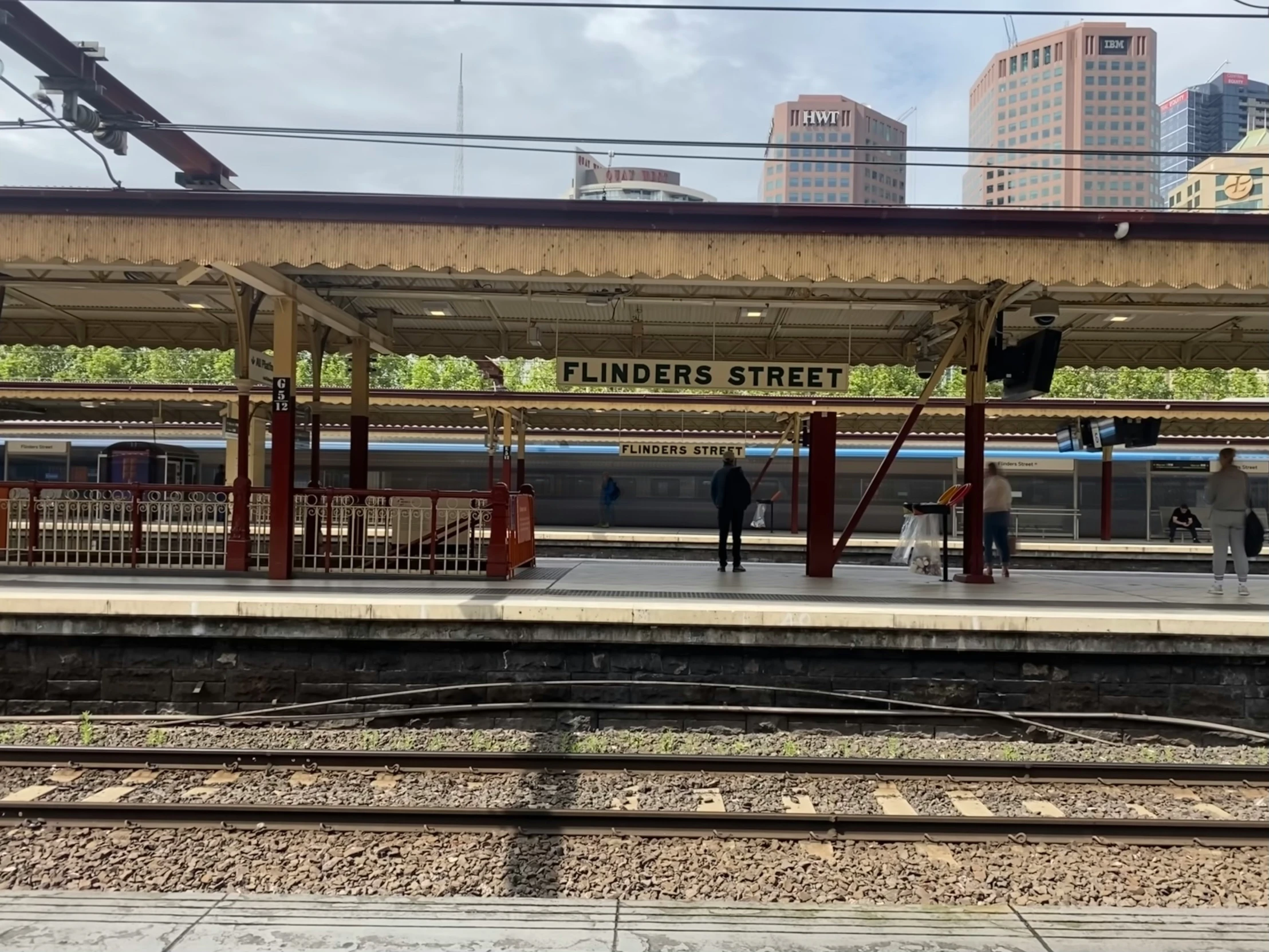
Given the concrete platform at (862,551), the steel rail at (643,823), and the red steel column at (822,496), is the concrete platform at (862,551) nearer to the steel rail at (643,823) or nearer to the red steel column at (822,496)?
the red steel column at (822,496)

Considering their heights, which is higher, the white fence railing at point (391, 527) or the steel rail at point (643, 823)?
the white fence railing at point (391, 527)

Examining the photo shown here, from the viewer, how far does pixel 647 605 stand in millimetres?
8172

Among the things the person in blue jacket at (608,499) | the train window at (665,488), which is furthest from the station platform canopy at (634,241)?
the train window at (665,488)

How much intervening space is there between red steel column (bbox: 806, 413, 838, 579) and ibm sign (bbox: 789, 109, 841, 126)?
131 metres

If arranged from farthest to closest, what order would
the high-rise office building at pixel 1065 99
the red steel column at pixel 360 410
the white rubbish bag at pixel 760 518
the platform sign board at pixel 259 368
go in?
the high-rise office building at pixel 1065 99, the white rubbish bag at pixel 760 518, the red steel column at pixel 360 410, the platform sign board at pixel 259 368

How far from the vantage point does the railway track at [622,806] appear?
222 inches

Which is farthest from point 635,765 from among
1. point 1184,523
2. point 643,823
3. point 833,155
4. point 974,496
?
point 833,155

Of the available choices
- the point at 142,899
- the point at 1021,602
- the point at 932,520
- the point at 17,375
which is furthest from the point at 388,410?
the point at 17,375

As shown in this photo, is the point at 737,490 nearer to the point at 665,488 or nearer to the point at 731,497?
the point at 731,497

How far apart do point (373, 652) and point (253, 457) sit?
11796 millimetres

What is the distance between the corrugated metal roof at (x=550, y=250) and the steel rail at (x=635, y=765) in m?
4.77

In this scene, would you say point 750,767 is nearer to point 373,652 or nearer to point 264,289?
point 373,652

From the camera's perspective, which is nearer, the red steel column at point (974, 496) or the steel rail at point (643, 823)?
the steel rail at point (643, 823)

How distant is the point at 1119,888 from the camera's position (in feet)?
16.2
